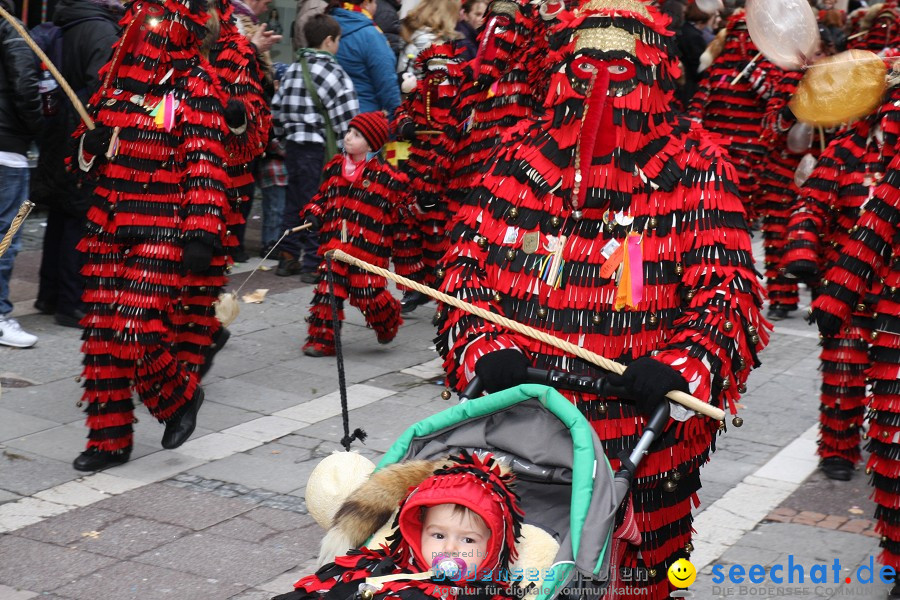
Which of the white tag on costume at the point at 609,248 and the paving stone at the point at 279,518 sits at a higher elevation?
the white tag on costume at the point at 609,248

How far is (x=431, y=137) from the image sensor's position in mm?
9156

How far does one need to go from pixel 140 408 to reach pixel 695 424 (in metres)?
4.49

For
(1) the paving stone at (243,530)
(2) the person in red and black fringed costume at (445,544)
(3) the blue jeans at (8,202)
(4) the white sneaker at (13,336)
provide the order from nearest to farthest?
(2) the person in red and black fringed costume at (445,544) < (1) the paving stone at (243,530) < (3) the blue jeans at (8,202) < (4) the white sneaker at (13,336)

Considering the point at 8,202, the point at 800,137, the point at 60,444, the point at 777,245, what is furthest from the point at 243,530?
the point at 777,245

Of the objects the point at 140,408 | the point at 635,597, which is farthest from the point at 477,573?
the point at 140,408

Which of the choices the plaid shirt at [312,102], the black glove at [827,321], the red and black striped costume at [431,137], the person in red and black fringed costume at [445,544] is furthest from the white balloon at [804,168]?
the person in red and black fringed costume at [445,544]

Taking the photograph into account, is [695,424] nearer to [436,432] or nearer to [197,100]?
[436,432]

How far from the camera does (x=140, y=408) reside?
7.69m

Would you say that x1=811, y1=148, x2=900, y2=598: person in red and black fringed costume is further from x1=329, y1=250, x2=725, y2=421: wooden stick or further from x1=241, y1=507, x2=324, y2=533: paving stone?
x1=241, y1=507, x2=324, y2=533: paving stone

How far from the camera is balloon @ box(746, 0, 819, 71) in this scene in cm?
512

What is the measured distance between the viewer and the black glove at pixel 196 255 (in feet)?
21.1

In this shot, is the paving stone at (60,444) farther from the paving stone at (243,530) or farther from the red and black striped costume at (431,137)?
the red and black striped costume at (431,137)

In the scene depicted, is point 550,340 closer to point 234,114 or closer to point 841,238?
point 841,238

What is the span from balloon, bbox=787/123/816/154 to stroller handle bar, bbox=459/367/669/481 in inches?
235
